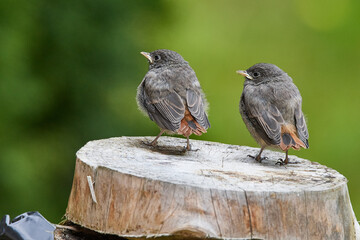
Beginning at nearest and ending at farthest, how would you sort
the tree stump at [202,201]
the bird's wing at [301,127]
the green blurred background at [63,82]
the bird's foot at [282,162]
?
the tree stump at [202,201] < the bird's foot at [282,162] < the bird's wing at [301,127] < the green blurred background at [63,82]

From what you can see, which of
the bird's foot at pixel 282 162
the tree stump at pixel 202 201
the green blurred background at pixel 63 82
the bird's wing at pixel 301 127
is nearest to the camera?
the tree stump at pixel 202 201

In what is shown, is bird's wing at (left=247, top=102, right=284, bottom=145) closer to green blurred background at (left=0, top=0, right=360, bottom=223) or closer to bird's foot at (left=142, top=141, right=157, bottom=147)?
bird's foot at (left=142, top=141, right=157, bottom=147)

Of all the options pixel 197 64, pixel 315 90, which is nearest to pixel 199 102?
pixel 197 64

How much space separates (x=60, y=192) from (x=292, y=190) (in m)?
4.13

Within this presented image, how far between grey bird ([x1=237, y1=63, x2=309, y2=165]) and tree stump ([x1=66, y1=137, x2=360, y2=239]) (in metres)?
0.56

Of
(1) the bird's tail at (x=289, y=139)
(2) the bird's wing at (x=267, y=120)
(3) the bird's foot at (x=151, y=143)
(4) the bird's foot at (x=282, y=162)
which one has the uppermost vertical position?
(2) the bird's wing at (x=267, y=120)

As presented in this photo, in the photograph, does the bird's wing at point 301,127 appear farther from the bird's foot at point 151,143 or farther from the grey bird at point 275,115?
the bird's foot at point 151,143

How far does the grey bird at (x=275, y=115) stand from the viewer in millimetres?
4418

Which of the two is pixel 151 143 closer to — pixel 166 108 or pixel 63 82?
pixel 166 108

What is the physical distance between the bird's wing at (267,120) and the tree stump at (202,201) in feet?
1.83

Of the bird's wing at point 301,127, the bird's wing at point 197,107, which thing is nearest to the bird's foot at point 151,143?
the bird's wing at point 197,107

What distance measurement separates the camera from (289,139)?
4.43 meters

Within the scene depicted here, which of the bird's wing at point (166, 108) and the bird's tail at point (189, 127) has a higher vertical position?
the bird's wing at point (166, 108)

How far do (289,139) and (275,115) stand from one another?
0.21 metres
